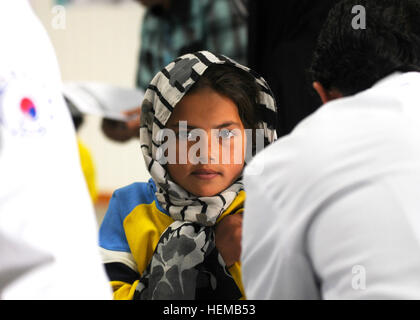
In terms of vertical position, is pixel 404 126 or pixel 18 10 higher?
pixel 18 10

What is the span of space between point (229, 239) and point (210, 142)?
207mm

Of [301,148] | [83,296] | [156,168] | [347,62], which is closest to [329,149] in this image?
[301,148]

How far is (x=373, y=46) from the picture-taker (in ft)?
3.13

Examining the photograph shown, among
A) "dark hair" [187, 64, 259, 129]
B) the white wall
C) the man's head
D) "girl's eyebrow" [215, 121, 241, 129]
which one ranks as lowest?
the white wall

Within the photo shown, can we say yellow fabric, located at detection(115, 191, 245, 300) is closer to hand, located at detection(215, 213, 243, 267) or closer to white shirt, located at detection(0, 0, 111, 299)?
hand, located at detection(215, 213, 243, 267)

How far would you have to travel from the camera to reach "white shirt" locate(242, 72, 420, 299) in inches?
29.8

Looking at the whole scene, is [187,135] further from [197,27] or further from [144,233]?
[197,27]

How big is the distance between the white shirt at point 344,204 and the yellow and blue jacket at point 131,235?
1.30ft

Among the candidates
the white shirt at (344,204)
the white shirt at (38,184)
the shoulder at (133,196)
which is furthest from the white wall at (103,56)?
the white shirt at (38,184)

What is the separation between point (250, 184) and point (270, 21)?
121cm

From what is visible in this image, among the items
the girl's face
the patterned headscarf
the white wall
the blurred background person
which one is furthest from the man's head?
the white wall

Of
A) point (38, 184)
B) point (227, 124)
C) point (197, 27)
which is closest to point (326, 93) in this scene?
point (227, 124)

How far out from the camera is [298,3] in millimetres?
1888

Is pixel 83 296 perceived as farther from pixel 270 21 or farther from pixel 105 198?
pixel 105 198
